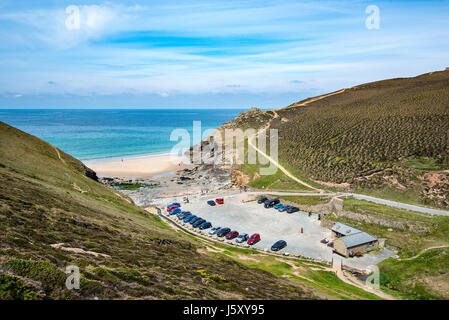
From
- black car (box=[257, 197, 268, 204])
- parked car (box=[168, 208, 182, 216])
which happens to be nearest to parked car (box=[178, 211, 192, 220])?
parked car (box=[168, 208, 182, 216])

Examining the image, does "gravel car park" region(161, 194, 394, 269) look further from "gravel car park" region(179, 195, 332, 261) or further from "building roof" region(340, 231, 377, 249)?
"building roof" region(340, 231, 377, 249)

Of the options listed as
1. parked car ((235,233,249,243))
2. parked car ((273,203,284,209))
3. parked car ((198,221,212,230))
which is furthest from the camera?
parked car ((273,203,284,209))

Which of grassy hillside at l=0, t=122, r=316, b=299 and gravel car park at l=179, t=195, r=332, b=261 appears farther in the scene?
gravel car park at l=179, t=195, r=332, b=261

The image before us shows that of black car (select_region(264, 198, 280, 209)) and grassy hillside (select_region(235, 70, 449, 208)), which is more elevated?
grassy hillside (select_region(235, 70, 449, 208))

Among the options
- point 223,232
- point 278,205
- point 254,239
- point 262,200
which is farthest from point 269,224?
point 262,200

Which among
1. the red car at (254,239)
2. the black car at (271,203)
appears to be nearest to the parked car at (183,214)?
the black car at (271,203)

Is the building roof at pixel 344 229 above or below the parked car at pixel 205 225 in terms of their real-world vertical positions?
above

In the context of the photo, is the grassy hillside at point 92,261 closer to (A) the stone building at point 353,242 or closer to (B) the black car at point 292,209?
(A) the stone building at point 353,242

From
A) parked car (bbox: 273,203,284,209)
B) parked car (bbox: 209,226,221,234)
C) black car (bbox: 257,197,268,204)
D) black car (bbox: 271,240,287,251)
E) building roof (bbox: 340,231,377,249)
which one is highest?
black car (bbox: 257,197,268,204)
